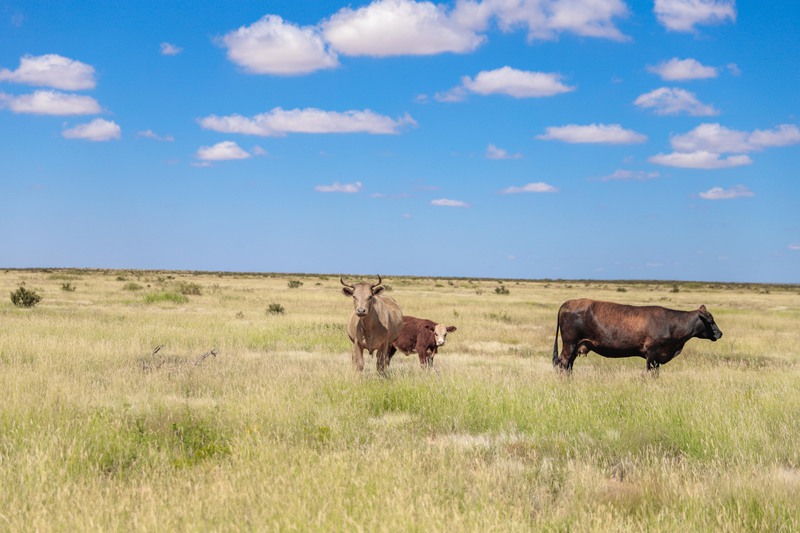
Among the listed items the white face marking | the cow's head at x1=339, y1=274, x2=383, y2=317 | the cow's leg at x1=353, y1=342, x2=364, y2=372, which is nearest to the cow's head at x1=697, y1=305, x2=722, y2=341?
the white face marking

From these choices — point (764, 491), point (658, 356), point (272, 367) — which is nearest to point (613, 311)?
point (658, 356)

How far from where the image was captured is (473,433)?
8.23 m

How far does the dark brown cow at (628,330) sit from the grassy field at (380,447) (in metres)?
0.51

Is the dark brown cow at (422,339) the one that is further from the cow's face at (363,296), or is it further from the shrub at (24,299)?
the shrub at (24,299)

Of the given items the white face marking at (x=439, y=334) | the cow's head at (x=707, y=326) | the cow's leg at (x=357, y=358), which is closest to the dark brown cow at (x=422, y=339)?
the white face marking at (x=439, y=334)

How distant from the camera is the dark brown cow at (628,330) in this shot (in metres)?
12.7

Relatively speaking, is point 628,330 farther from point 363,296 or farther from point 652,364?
point 363,296

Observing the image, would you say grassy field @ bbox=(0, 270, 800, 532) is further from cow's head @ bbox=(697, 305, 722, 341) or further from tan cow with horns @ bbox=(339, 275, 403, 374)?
cow's head @ bbox=(697, 305, 722, 341)

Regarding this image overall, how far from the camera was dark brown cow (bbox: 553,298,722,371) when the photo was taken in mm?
12680

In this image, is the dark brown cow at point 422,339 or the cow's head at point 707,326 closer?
the cow's head at point 707,326

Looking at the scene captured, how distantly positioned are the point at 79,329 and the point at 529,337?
12966 millimetres

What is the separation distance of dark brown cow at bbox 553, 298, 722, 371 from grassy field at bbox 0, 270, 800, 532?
51 centimetres

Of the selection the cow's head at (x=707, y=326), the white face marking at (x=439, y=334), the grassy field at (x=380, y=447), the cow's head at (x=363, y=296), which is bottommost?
the grassy field at (x=380, y=447)

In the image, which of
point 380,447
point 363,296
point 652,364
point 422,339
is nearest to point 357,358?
point 363,296
